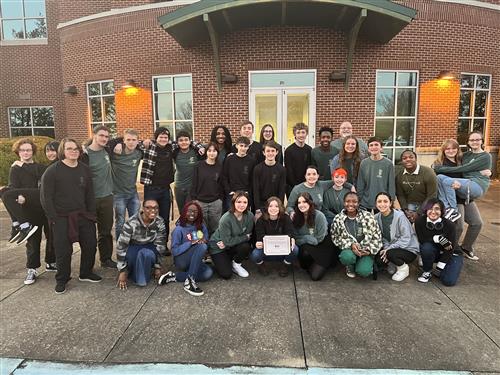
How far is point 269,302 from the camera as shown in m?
3.73

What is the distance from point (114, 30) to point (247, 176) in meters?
8.20

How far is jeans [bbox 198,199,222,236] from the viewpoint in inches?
188

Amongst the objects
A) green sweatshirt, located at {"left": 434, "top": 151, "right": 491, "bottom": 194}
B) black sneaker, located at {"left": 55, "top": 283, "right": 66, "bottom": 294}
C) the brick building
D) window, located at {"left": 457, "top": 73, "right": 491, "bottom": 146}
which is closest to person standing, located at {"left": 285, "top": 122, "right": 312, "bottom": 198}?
green sweatshirt, located at {"left": 434, "top": 151, "right": 491, "bottom": 194}

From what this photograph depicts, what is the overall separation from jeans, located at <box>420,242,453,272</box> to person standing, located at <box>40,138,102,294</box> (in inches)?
151

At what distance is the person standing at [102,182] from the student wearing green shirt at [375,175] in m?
3.22

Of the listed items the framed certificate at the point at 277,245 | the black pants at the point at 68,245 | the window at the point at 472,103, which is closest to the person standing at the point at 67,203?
the black pants at the point at 68,245

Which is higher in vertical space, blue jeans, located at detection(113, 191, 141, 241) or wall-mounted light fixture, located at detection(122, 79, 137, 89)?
wall-mounted light fixture, located at detection(122, 79, 137, 89)

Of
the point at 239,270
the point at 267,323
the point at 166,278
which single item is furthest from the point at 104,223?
the point at 267,323

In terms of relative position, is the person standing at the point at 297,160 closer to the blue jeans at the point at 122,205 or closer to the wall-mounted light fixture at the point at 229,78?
the blue jeans at the point at 122,205

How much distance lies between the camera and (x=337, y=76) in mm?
9438

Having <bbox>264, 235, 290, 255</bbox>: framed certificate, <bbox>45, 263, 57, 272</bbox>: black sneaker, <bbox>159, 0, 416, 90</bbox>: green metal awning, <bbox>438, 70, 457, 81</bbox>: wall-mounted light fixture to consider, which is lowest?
<bbox>45, 263, 57, 272</bbox>: black sneaker

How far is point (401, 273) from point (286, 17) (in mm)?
6911

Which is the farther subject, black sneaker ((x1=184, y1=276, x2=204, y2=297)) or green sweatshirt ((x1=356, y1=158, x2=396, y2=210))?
green sweatshirt ((x1=356, y1=158, x2=396, y2=210))

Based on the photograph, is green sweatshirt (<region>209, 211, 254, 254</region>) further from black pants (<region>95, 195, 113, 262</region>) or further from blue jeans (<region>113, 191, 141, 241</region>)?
black pants (<region>95, 195, 113, 262</region>)
